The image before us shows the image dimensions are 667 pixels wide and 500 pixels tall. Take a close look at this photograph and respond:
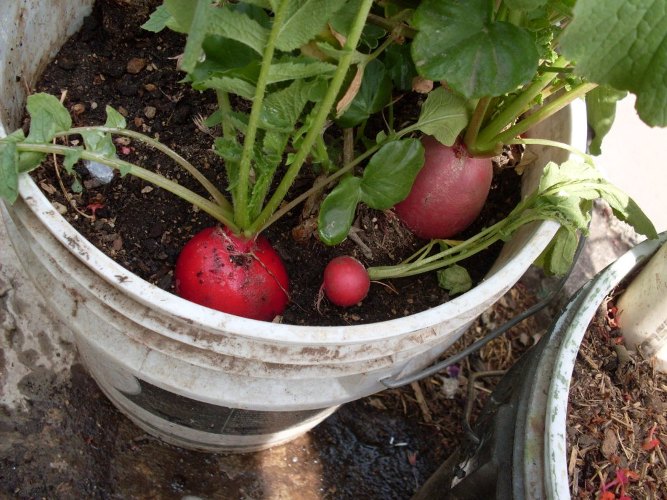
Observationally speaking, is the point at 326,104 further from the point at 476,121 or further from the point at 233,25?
the point at 476,121

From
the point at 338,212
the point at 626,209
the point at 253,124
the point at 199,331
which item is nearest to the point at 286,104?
the point at 253,124

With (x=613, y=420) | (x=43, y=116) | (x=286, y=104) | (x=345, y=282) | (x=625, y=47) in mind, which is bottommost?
(x=613, y=420)

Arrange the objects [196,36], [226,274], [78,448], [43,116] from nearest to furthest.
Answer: [196,36]
[43,116]
[226,274]
[78,448]

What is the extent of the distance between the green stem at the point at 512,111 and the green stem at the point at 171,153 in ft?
1.14

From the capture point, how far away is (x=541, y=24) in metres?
0.87

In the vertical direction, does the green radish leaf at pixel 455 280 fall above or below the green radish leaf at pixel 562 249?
below

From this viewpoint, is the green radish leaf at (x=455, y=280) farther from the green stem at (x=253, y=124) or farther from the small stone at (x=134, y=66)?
the small stone at (x=134, y=66)

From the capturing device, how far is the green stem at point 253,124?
0.70 metres

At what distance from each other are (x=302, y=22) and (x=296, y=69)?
0.05 metres

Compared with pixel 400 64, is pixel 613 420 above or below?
below

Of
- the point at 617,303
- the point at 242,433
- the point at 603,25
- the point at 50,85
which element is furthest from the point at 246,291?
the point at 617,303

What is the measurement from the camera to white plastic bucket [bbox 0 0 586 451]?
2.59 feet

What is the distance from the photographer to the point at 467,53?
2.57 feet

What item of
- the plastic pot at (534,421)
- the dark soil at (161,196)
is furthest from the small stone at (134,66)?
the plastic pot at (534,421)
